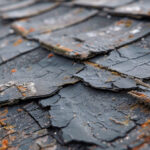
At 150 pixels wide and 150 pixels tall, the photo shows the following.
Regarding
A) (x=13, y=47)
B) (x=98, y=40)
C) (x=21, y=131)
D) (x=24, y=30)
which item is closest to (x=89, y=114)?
(x=21, y=131)

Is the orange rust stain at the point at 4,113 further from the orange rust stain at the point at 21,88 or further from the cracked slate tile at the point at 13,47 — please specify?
the cracked slate tile at the point at 13,47

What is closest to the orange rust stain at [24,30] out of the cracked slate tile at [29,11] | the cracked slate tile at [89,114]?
the cracked slate tile at [29,11]

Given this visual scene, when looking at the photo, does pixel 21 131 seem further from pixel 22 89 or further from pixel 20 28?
pixel 20 28

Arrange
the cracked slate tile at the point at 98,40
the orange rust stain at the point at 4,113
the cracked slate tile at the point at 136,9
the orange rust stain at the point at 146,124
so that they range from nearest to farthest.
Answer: the orange rust stain at the point at 146,124, the orange rust stain at the point at 4,113, the cracked slate tile at the point at 98,40, the cracked slate tile at the point at 136,9

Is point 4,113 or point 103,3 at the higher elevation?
point 103,3

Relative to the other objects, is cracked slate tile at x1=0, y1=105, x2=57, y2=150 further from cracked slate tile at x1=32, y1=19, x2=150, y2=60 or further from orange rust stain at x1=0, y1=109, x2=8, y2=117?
cracked slate tile at x1=32, y1=19, x2=150, y2=60

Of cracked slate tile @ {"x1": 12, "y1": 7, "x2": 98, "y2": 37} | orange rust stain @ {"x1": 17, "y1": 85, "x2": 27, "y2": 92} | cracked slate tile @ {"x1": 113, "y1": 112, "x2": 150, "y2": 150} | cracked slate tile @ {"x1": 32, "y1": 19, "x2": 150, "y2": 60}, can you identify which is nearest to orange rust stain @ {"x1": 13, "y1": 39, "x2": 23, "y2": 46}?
cracked slate tile @ {"x1": 12, "y1": 7, "x2": 98, "y2": 37}
